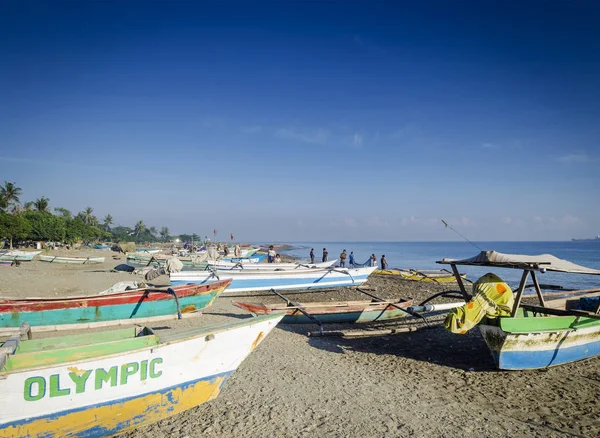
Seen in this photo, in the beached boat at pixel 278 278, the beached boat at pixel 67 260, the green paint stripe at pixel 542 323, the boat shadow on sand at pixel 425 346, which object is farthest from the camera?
the beached boat at pixel 67 260

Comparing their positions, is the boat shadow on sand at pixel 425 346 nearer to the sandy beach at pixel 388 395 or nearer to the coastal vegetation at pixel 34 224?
the sandy beach at pixel 388 395

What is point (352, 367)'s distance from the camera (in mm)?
8102

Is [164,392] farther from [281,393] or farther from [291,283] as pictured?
[291,283]

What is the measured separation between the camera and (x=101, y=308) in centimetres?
1043

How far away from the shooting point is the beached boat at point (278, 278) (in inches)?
659

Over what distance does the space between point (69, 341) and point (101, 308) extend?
16.9 ft

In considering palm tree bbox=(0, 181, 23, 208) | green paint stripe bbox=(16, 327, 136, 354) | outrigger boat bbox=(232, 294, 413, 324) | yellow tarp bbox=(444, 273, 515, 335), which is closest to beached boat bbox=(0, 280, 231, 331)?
outrigger boat bbox=(232, 294, 413, 324)

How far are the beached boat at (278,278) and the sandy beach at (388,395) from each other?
25.8 ft

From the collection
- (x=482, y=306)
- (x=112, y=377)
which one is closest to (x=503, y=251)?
(x=482, y=306)

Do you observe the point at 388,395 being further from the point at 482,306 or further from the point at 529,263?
the point at 529,263

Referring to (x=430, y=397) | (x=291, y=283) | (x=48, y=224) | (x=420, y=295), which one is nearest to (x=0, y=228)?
(x=48, y=224)

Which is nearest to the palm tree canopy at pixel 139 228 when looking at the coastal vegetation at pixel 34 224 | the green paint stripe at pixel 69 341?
the coastal vegetation at pixel 34 224

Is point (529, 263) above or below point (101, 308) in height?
above

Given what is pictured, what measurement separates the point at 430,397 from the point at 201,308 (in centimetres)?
858
